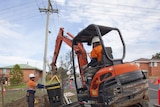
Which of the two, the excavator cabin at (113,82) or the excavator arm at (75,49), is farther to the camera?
the excavator arm at (75,49)

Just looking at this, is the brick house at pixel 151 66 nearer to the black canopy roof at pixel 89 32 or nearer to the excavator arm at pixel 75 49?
the excavator arm at pixel 75 49

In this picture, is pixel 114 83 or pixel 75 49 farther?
pixel 75 49

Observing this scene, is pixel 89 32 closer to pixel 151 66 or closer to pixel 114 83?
pixel 114 83

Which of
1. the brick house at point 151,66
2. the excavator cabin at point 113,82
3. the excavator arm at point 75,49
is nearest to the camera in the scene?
the excavator cabin at point 113,82

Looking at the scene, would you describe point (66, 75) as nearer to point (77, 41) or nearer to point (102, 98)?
point (77, 41)

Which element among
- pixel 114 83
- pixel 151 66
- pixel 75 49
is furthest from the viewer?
pixel 151 66

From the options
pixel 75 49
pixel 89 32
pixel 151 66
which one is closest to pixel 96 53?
pixel 89 32

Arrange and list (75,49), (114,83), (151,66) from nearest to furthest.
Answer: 1. (114,83)
2. (75,49)
3. (151,66)

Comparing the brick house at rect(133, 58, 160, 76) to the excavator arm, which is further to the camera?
the brick house at rect(133, 58, 160, 76)

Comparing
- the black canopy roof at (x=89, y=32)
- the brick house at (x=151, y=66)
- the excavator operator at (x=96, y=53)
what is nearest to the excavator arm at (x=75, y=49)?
the black canopy roof at (x=89, y=32)

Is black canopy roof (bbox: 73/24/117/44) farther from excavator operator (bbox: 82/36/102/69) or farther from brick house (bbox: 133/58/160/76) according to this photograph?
brick house (bbox: 133/58/160/76)

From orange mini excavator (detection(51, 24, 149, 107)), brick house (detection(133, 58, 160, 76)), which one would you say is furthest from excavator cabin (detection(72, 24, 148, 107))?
brick house (detection(133, 58, 160, 76))

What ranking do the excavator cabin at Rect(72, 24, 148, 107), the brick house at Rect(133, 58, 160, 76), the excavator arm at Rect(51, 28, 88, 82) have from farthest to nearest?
the brick house at Rect(133, 58, 160, 76) → the excavator arm at Rect(51, 28, 88, 82) → the excavator cabin at Rect(72, 24, 148, 107)

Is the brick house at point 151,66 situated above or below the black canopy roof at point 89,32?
above
